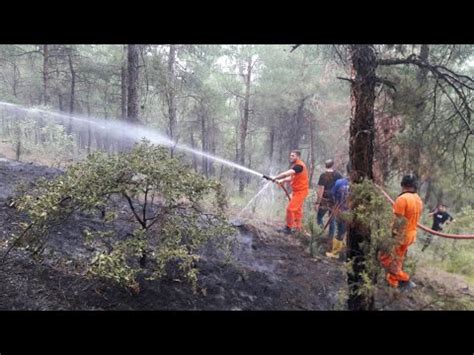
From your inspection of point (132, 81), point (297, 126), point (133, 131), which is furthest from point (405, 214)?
point (297, 126)

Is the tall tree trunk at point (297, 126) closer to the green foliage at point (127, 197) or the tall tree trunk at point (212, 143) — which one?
the tall tree trunk at point (212, 143)

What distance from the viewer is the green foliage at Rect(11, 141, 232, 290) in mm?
3402

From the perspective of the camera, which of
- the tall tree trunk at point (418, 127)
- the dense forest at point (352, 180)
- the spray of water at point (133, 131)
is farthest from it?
the spray of water at point (133, 131)

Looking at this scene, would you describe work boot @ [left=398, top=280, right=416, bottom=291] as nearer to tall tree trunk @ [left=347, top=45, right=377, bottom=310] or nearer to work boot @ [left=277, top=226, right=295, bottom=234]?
tall tree trunk @ [left=347, top=45, right=377, bottom=310]

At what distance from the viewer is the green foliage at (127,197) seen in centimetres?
340

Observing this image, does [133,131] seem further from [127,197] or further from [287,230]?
[127,197]

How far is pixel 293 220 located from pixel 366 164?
148 inches

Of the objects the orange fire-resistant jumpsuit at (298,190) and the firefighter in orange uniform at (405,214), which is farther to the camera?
the orange fire-resistant jumpsuit at (298,190)

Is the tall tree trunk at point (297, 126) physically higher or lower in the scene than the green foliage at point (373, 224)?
higher

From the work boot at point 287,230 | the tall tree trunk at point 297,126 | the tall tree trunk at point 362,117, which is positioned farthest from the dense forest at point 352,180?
the tall tree trunk at point 297,126

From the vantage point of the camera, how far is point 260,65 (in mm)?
19922

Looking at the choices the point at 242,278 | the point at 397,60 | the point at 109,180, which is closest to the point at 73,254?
the point at 109,180
